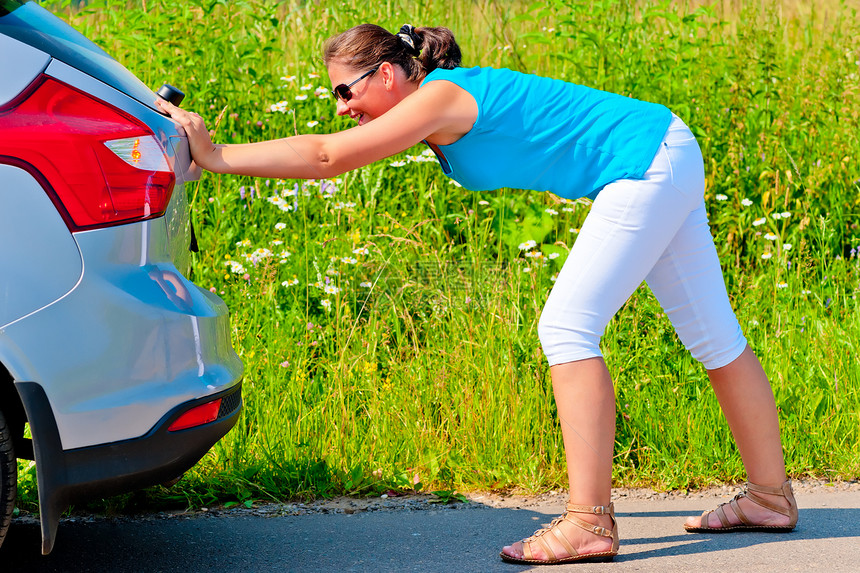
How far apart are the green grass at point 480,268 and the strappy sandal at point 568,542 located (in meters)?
0.70

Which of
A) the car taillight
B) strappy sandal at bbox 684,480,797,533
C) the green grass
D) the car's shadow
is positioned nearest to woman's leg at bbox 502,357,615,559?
the car's shadow

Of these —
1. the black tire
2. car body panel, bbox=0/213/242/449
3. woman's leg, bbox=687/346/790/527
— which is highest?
car body panel, bbox=0/213/242/449

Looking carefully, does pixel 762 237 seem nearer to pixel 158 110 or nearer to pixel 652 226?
pixel 652 226

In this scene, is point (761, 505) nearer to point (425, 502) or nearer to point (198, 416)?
point (425, 502)

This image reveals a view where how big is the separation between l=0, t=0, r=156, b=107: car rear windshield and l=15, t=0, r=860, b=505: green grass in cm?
162

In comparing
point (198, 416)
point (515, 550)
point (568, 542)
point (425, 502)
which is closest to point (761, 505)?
point (568, 542)

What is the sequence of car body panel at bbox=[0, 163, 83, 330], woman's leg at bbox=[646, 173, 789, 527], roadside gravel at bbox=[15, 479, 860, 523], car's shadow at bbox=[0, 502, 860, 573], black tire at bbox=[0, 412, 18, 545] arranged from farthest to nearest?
roadside gravel at bbox=[15, 479, 860, 523] → woman's leg at bbox=[646, 173, 789, 527] → car's shadow at bbox=[0, 502, 860, 573] → black tire at bbox=[0, 412, 18, 545] → car body panel at bbox=[0, 163, 83, 330]

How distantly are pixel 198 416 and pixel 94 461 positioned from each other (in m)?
0.26

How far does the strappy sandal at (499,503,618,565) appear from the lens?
282cm

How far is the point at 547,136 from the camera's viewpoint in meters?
2.84

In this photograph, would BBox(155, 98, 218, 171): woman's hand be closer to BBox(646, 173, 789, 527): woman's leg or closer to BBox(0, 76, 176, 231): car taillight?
BBox(0, 76, 176, 231): car taillight

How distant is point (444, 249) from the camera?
5.19 metres

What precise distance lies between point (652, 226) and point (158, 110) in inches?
57.8

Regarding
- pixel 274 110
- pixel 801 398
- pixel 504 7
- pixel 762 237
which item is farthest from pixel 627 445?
pixel 504 7
